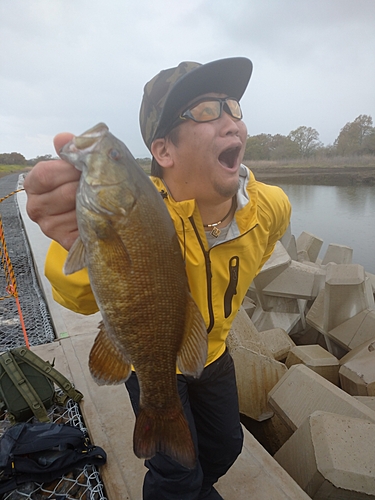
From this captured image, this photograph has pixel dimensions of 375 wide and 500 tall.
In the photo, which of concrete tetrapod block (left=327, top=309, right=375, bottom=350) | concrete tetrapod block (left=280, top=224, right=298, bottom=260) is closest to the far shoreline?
concrete tetrapod block (left=280, top=224, right=298, bottom=260)

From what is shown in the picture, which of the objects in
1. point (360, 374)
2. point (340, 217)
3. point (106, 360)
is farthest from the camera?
point (340, 217)

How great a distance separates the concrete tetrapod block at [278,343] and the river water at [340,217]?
6.52 meters

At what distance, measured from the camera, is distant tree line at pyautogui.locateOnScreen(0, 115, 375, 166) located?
128ft

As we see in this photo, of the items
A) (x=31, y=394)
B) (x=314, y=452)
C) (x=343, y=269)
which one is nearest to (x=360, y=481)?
(x=314, y=452)

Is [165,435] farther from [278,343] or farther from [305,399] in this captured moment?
[278,343]

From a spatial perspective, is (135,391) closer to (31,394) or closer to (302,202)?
(31,394)

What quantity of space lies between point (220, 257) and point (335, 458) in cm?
137

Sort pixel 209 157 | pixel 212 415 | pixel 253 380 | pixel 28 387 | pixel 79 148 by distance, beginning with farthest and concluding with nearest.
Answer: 1. pixel 253 380
2. pixel 28 387
3. pixel 212 415
4. pixel 209 157
5. pixel 79 148

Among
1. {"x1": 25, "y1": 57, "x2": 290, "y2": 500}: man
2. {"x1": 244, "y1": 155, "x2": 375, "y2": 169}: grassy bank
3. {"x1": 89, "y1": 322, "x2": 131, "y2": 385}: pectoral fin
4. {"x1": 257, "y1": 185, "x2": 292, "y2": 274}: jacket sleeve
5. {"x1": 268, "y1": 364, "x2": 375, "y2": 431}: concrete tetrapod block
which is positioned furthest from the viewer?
{"x1": 244, "y1": 155, "x2": 375, "y2": 169}: grassy bank

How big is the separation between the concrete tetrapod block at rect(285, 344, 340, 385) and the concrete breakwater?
0.03 feet

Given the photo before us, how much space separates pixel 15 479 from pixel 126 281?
5.04 ft

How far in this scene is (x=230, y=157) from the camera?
201cm

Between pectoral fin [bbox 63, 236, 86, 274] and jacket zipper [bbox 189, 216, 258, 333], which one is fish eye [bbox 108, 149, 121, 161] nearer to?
pectoral fin [bbox 63, 236, 86, 274]

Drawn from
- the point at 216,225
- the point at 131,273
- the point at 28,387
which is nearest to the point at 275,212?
the point at 216,225
